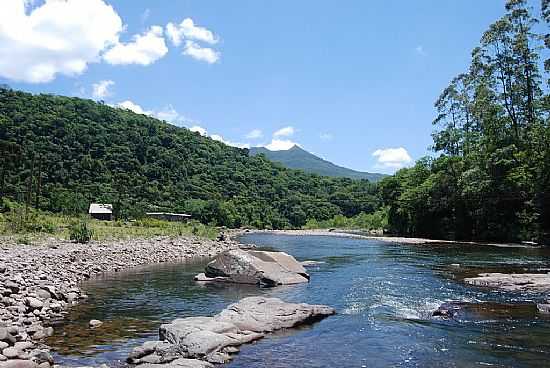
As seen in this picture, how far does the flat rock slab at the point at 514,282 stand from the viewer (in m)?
21.9

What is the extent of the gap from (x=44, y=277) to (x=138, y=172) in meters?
99.3

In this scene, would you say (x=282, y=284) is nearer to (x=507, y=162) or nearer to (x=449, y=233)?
(x=507, y=162)

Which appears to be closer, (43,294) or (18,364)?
(18,364)

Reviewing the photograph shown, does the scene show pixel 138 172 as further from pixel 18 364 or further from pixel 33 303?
pixel 18 364

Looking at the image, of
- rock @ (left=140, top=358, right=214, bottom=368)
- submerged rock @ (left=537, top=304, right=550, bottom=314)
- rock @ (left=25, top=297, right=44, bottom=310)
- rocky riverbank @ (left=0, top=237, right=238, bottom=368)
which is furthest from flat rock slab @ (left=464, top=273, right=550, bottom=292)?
rock @ (left=25, top=297, right=44, bottom=310)

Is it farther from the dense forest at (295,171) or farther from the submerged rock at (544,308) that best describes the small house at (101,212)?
the submerged rock at (544,308)

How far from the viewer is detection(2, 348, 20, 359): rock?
11.6 metres

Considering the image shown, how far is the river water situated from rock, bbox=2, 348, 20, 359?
113 cm

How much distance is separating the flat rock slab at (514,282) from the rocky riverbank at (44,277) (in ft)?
59.1

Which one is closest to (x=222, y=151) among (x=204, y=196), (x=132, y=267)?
(x=204, y=196)

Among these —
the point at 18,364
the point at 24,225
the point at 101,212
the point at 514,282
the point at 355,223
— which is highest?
the point at 101,212

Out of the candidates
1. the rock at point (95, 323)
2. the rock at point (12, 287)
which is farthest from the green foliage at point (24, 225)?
the rock at point (95, 323)

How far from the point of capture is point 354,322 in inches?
656

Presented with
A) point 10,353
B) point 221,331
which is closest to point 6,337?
point 10,353
